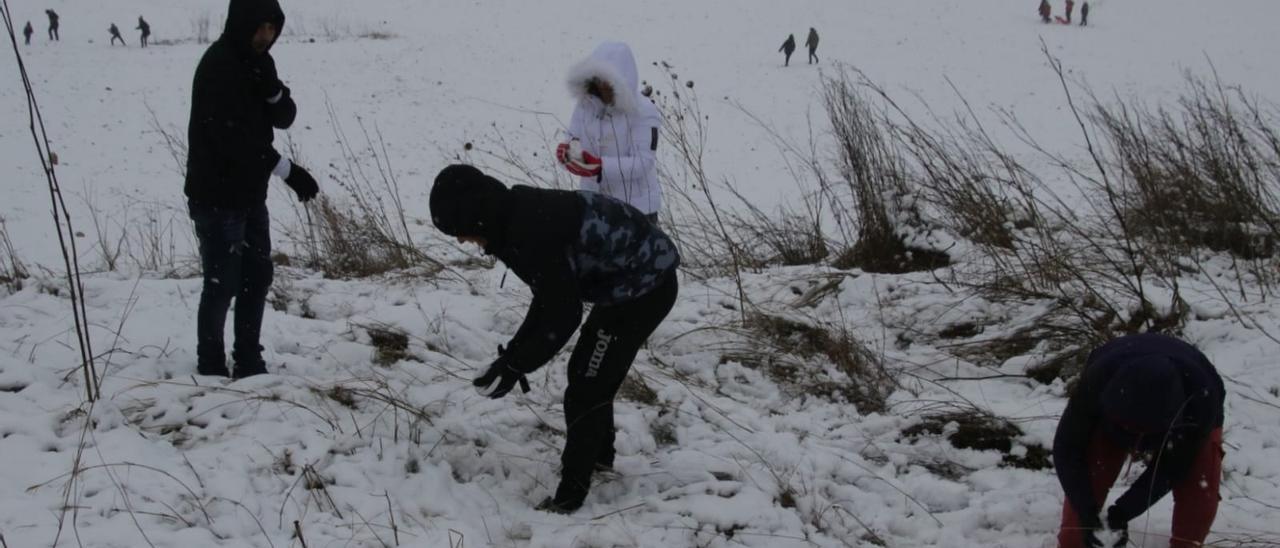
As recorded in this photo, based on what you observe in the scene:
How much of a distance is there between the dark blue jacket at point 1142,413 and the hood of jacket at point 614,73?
7.01 ft

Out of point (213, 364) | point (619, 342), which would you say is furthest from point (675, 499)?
point (213, 364)

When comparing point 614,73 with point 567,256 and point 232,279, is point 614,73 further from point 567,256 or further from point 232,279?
point 232,279

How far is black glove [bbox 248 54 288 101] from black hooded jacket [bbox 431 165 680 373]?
1.19m

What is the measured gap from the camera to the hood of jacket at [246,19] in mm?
3129

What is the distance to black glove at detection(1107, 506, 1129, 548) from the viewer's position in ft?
9.00

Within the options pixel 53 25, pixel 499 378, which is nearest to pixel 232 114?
pixel 499 378

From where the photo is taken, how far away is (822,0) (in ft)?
98.2

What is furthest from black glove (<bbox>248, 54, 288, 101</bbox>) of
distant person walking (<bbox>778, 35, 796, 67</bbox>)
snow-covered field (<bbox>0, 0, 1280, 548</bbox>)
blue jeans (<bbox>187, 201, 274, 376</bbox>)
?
distant person walking (<bbox>778, 35, 796, 67</bbox>)

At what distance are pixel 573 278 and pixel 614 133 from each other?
1399 millimetres

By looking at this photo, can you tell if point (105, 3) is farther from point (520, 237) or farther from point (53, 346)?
point (520, 237)

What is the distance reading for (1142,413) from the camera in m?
2.41

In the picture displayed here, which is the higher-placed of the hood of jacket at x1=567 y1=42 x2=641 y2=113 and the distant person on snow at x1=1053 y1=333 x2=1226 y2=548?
the hood of jacket at x1=567 y1=42 x2=641 y2=113

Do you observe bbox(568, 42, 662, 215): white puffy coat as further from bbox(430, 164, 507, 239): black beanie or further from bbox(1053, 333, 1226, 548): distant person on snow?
bbox(1053, 333, 1226, 548): distant person on snow

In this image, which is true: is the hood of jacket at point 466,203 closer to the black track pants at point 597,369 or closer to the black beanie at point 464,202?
the black beanie at point 464,202
